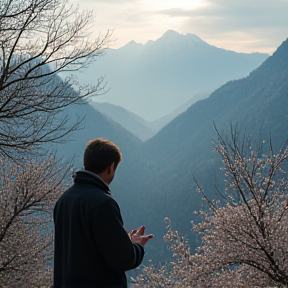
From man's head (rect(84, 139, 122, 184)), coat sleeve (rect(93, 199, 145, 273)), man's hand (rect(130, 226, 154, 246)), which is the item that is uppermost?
man's head (rect(84, 139, 122, 184))

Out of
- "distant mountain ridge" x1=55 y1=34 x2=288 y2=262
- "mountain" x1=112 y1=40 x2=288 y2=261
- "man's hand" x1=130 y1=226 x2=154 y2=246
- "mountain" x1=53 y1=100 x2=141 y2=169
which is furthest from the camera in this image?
"mountain" x1=53 y1=100 x2=141 y2=169

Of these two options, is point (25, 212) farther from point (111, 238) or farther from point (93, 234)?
point (111, 238)

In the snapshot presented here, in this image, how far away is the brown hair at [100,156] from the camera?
245 cm

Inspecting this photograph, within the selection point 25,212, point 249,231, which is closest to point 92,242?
point 249,231

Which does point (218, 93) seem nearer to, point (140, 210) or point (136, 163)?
point (136, 163)

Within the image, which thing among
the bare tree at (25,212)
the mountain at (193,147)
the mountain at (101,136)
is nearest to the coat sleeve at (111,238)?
the bare tree at (25,212)

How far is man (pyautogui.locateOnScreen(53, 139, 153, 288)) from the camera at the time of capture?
2268mm

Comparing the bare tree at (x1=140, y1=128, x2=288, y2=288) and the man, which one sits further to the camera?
the bare tree at (x1=140, y1=128, x2=288, y2=288)

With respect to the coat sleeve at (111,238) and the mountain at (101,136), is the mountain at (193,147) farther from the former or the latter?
the coat sleeve at (111,238)

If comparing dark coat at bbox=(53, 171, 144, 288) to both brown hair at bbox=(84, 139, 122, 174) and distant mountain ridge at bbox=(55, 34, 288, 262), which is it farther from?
distant mountain ridge at bbox=(55, 34, 288, 262)

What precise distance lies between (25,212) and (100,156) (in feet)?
36.1

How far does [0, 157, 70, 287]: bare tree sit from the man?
983 centimetres

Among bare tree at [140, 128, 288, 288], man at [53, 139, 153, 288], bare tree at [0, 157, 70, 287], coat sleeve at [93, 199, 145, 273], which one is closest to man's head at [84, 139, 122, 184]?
man at [53, 139, 153, 288]

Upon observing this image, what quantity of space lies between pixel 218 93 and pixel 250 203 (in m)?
124
